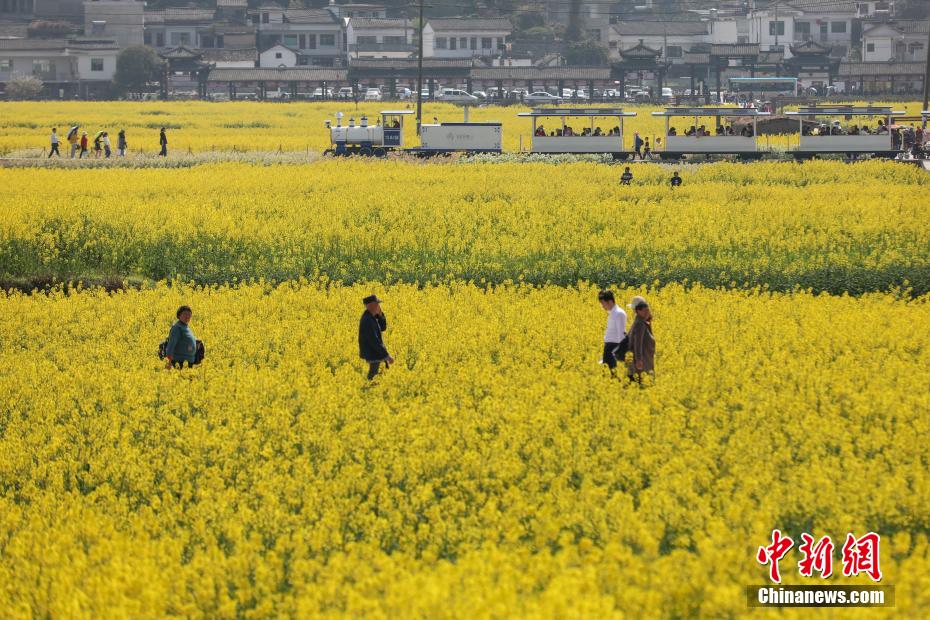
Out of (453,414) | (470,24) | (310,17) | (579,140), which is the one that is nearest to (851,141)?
(579,140)

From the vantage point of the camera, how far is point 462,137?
51062mm

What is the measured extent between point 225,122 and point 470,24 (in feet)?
124

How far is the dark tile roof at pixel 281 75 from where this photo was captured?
9762cm

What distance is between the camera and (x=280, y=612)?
28.2 feet

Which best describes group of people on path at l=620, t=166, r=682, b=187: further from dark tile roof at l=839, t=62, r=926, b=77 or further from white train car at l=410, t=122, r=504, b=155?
dark tile roof at l=839, t=62, r=926, b=77

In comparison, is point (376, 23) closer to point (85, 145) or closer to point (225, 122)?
point (225, 122)

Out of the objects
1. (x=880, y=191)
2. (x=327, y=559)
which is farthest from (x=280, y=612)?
(x=880, y=191)

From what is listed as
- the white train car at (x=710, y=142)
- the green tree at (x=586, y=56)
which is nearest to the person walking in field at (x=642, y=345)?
the white train car at (x=710, y=142)

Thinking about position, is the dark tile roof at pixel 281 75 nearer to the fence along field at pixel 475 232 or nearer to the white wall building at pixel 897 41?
the white wall building at pixel 897 41

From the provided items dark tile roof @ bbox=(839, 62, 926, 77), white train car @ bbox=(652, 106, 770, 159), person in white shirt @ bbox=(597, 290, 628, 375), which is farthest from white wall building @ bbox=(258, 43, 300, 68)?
person in white shirt @ bbox=(597, 290, 628, 375)

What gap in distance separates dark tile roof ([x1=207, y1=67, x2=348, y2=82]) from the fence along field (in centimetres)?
6163

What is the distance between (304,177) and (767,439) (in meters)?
28.9

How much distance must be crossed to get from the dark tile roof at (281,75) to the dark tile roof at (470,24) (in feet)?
37.5

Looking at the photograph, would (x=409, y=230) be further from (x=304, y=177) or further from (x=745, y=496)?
(x=745, y=496)
